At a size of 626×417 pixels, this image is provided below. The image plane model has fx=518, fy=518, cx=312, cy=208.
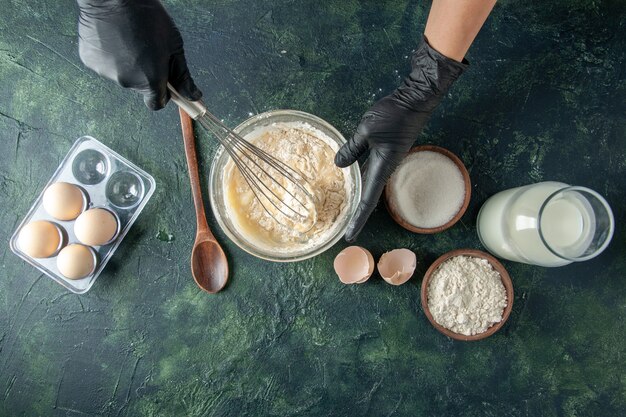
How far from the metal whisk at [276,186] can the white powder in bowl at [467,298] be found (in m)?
0.48

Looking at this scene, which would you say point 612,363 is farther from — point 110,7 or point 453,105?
point 110,7

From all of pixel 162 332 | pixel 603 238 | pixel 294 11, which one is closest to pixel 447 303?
pixel 603 238

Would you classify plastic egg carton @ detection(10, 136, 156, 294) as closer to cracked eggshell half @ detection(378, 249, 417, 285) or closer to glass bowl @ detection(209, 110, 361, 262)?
glass bowl @ detection(209, 110, 361, 262)

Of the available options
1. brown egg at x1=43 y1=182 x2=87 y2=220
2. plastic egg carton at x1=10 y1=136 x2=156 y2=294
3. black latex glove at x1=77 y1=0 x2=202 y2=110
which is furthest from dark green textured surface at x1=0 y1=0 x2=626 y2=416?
black latex glove at x1=77 y1=0 x2=202 y2=110

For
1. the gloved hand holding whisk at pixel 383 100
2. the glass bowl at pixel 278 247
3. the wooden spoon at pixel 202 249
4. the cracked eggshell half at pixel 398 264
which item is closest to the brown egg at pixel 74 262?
the wooden spoon at pixel 202 249

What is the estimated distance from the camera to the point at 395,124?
158cm

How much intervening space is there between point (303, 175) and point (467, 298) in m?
0.66

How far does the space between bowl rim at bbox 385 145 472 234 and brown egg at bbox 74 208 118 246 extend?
0.93m

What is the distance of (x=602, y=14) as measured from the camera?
5.88 feet

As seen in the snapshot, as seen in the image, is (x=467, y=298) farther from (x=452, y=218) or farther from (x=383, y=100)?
(x=383, y=100)

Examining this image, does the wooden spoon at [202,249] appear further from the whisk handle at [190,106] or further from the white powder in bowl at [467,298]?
the white powder in bowl at [467,298]

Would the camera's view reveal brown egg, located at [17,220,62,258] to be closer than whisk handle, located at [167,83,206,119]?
No

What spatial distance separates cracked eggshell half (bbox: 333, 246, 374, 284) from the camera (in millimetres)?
1710

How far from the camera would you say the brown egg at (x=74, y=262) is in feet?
5.54
